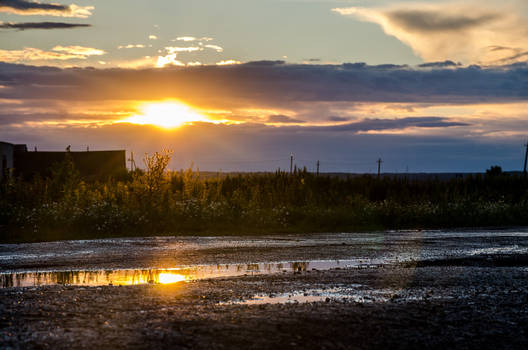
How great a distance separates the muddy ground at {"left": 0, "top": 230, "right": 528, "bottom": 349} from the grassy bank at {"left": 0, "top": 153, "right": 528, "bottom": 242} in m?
7.54

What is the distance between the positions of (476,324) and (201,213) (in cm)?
1587

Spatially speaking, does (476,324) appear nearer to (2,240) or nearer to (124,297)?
(124,297)

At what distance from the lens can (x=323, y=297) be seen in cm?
871

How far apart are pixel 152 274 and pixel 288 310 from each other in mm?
4382

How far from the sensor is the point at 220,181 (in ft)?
103

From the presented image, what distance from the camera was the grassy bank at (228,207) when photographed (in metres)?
20.8

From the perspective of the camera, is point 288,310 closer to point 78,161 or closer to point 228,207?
point 228,207

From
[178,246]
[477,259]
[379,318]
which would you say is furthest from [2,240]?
[379,318]

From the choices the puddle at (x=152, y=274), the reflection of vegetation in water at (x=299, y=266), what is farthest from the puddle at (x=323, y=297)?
the reflection of vegetation in water at (x=299, y=266)

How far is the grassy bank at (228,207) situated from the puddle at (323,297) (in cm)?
1117

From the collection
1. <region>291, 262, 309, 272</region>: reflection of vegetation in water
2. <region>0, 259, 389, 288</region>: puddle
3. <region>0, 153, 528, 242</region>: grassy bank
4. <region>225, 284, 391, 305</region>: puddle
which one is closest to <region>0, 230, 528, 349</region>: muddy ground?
<region>225, 284, 391, 305</region>: puddle

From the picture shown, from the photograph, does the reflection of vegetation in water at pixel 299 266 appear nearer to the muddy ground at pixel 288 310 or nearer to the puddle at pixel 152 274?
the puddle at pixel 152 274

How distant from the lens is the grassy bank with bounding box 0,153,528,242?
20.8 metres

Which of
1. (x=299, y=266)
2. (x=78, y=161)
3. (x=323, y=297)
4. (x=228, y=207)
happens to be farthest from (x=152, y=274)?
(x=78, y=161)
